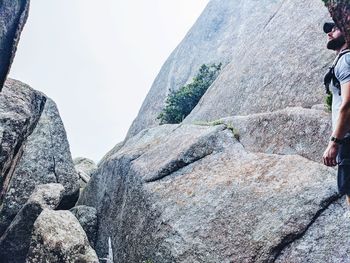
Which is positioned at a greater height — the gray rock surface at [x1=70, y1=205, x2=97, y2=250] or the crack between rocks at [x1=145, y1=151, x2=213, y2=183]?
the crack between rocks at [x1=145, y1=151, x2=213, y2=183]

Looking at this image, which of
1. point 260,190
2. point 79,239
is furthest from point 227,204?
point 79,239

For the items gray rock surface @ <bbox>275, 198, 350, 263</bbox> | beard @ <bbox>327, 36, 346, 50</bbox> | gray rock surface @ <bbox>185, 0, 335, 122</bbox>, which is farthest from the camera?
gray rock surface @ <bbox>185, 0, 335, 122</bbox>

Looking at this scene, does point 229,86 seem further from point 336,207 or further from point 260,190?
point 336,207

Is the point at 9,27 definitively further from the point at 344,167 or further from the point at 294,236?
the point at 294,236

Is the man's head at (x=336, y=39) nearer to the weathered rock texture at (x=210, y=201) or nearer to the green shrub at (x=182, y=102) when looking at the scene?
the weathered rock texture at (x=210, y=201)

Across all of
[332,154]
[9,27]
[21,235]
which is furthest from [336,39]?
[21,235]

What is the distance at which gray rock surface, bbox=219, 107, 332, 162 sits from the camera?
38.3 ft

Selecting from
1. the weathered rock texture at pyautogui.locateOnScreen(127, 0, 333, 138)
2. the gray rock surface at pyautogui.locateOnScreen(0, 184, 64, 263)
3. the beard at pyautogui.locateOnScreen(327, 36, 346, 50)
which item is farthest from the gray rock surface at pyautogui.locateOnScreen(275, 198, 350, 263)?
the gray rock surface at pyautogui.locateOnScreen(0, 184, 64, 263)

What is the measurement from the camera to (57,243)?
12.7 m

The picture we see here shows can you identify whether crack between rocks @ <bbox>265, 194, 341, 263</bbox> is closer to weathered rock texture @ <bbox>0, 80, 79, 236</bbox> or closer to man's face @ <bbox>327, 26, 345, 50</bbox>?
man's face @ <bbox>327, 26, 345, 50</bbox>

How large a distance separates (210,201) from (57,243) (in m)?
5.45

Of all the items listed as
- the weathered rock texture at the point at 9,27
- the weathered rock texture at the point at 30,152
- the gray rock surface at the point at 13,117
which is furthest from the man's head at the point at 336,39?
the weathered rock texture at the point at 30,152

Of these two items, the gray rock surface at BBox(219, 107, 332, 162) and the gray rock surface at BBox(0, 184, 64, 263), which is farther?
the gray rock surface at BBox(0, 184, 64, 263)

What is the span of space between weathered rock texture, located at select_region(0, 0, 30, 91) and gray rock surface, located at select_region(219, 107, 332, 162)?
8395 mm
